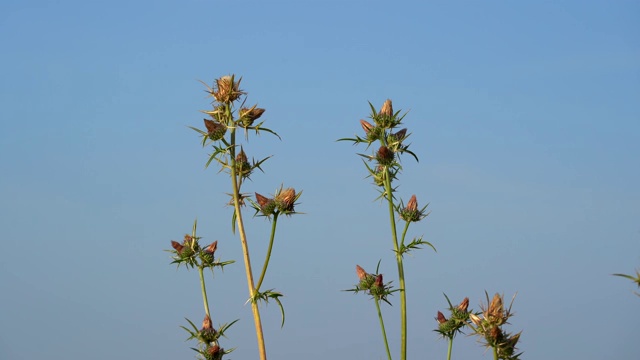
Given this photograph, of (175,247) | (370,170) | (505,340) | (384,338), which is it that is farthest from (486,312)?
(175,247)

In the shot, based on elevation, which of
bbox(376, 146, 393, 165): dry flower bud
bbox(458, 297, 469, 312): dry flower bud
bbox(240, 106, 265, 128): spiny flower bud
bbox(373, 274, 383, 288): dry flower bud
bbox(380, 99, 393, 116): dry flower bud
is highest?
bbox(380, 99, 393, 116): dry flower bud

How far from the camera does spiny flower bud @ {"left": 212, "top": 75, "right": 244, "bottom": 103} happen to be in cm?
927

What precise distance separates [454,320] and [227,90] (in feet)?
9.78

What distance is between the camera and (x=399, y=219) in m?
10.1

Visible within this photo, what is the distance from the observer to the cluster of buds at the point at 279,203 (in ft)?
30.4

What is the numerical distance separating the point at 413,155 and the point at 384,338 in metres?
1.82

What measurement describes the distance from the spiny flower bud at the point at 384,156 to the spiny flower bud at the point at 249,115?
1.32 metres

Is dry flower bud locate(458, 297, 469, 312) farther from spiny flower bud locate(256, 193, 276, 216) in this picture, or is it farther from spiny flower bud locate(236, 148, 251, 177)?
spiny flower bud locate(236, 148, 251, 177)

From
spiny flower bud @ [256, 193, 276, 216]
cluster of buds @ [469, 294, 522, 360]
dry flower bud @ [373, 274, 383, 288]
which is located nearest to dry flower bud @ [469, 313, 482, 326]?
Result: cluster of buds @ [469, 294, 522, 360]

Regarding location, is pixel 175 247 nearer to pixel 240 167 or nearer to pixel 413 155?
pixel 240 167

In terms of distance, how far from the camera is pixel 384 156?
993 centimetres

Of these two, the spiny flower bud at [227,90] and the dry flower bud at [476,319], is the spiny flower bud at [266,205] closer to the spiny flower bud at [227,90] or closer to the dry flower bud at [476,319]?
the spiny flower bud at [227,90]

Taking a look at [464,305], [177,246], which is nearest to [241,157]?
[177,246]

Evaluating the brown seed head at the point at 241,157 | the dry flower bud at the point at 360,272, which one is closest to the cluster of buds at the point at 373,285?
the dry flower bud at the point at 360,272
